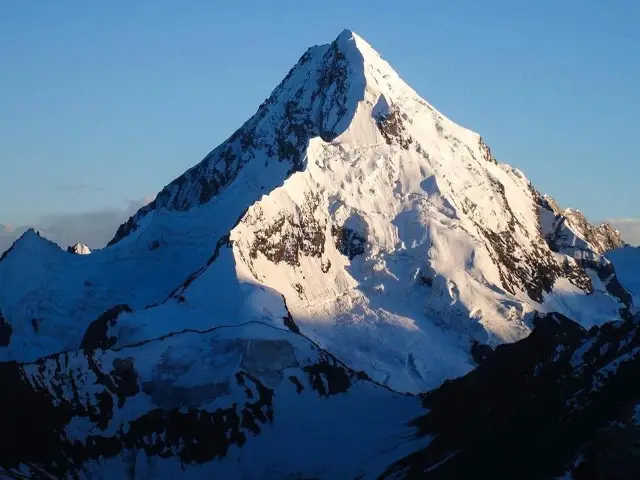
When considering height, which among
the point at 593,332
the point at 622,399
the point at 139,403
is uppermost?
the point at 139,403

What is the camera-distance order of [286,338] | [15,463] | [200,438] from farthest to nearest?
[286,338] → [200,438] → [15,463]

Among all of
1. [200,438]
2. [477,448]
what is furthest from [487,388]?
[200,438]

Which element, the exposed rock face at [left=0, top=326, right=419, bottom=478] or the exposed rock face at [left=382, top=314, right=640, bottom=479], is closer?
the exposed rock face at [left=382, top=314, right=640, bottom=479]

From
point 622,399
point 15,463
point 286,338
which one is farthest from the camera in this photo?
point 286,338

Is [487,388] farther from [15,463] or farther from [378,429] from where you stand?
[15,463]

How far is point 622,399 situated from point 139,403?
5500 centimetres

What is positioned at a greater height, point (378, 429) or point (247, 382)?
point (247, 382)

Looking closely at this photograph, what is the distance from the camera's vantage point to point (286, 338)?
17350cm

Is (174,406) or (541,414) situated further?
(174,406)

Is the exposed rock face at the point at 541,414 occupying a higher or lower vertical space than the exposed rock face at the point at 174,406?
lower

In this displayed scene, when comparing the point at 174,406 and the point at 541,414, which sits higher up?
the point at 174,406

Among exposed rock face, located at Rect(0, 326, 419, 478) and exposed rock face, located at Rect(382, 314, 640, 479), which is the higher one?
exposed rock face, located at Rect(0, 326, 419, 478)

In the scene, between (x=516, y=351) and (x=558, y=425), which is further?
(x=516, y=351)

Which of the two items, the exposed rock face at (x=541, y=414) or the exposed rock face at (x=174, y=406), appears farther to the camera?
the exposed rock face at (x=174, y=406)
